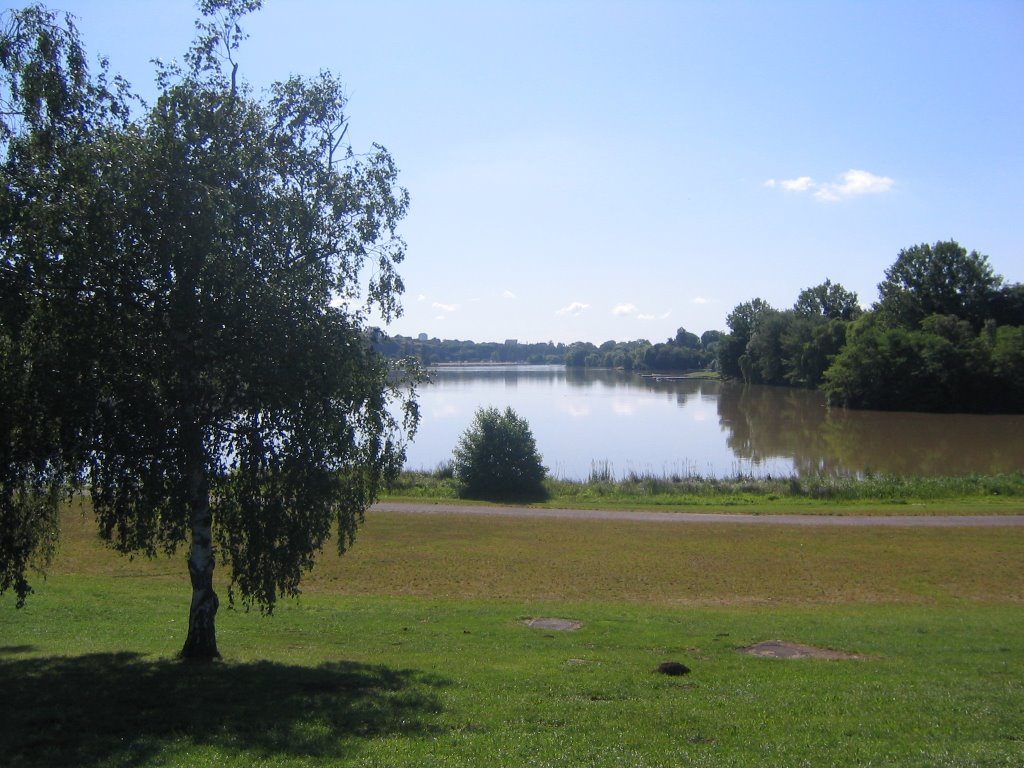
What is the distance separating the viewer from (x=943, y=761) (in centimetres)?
669

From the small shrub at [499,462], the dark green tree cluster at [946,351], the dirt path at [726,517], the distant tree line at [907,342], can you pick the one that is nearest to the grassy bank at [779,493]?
the small shrub at [499,462]

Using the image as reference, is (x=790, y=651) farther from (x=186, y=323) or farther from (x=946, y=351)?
(x=946, y=351)

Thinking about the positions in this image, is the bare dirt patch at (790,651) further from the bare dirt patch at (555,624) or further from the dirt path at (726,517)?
the dirt path at (726,517)

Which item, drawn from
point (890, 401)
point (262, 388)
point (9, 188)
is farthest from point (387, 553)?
point (890, 401)

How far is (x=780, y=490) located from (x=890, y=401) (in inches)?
2236

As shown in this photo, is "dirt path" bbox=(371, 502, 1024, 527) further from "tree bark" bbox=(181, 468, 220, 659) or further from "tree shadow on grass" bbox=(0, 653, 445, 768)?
"tree shadow on grass" bbox=(0, 653, 445, 768)

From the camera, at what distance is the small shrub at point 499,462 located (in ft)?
122

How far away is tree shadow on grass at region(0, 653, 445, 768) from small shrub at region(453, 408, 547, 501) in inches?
1030

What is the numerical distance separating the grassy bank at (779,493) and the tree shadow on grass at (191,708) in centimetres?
2009

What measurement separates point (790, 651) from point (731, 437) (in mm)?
52263

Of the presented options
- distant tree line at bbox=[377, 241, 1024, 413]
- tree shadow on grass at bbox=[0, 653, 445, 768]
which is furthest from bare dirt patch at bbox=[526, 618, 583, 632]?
distant tree line at bbox=[377, 241, 1024, 413]

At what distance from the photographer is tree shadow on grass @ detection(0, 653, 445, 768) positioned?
7309 mm

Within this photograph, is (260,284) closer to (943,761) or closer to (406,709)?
(406,709)

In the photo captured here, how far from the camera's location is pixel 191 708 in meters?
8.55
